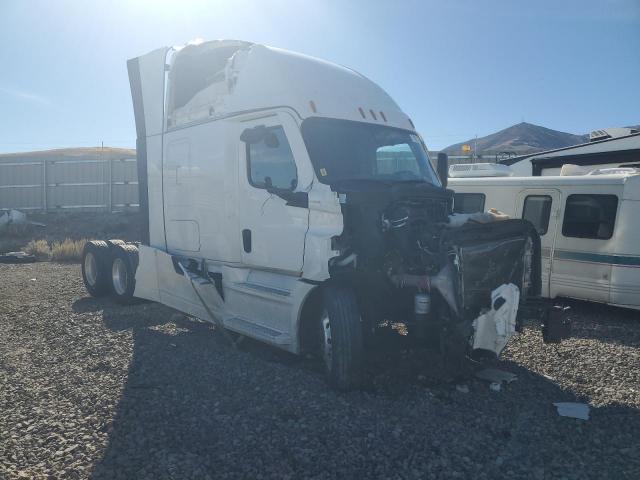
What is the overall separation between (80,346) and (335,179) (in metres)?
3.59

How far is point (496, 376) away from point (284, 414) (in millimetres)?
2253

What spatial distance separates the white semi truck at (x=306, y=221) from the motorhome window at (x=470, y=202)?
3.85 m

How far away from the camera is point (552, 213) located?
30.3 ft

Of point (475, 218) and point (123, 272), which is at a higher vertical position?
point (475, 218)

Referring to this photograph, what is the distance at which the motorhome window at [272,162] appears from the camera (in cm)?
583

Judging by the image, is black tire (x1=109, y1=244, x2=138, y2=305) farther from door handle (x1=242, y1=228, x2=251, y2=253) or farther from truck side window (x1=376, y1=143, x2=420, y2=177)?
truck side window (x1=376, y1=143, x2=420, y2=177)

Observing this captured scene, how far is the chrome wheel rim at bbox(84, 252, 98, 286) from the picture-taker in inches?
374

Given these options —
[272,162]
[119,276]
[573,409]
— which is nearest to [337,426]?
[573,409]

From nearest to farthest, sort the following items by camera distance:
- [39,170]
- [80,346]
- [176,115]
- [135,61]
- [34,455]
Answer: [34,455], [80,346], [176,115], [135,61], [39,170]

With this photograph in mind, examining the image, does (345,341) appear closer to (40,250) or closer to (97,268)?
(97,268)

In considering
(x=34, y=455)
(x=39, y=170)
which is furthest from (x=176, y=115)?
(x=39, y=170)

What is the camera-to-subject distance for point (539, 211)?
31.1 ft

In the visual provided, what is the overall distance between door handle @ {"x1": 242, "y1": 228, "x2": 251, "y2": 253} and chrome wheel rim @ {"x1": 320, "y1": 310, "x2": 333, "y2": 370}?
55.9 inches

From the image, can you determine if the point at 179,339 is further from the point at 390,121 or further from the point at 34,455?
the point at 390,121
